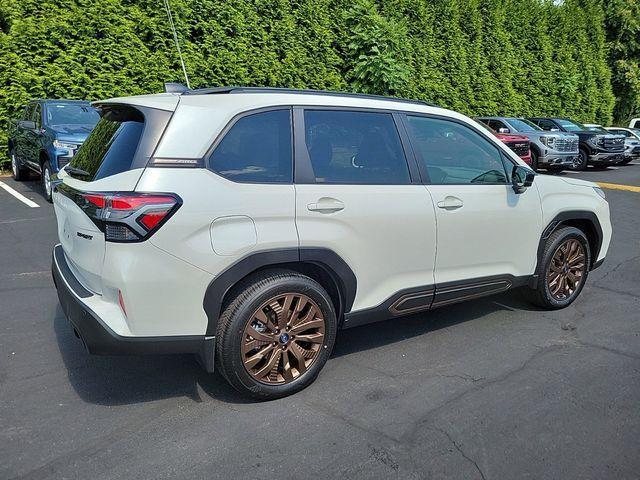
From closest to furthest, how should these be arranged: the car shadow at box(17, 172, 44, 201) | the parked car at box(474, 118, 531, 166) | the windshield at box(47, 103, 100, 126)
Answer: the windshield at box(47, 103, 100, 126) → the car shadow at box(17, 172, 44, 201) → the parked car at box(474, 118, 531, 166)

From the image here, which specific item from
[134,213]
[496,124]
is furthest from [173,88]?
[496,124]

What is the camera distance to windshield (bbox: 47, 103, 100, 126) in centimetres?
952

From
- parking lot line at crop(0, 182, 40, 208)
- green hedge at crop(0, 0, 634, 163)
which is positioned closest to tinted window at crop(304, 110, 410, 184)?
parking lot line at crop(0, 182, 40, 208)

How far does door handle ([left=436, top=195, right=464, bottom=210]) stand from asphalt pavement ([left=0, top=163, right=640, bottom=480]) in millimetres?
1066

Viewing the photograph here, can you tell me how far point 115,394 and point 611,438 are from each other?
283 cm

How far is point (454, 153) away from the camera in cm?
410

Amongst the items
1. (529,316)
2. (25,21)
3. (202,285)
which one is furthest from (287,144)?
(25,21)

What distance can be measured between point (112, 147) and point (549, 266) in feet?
11.7

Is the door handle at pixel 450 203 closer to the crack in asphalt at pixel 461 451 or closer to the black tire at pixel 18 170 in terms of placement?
the crack in asphalt at pixel 461 451

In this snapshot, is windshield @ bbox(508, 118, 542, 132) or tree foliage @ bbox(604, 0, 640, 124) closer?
windshield @ bbox(508, 118, 542, 132)

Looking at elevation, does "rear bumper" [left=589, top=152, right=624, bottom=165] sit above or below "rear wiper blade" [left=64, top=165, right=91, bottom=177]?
below

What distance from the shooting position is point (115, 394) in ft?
10.8

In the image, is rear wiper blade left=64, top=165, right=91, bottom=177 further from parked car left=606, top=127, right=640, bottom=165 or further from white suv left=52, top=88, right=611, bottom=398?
parked car left=606, top=127, right=640, bottom=165

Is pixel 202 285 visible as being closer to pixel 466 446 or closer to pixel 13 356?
pixel 466 446
